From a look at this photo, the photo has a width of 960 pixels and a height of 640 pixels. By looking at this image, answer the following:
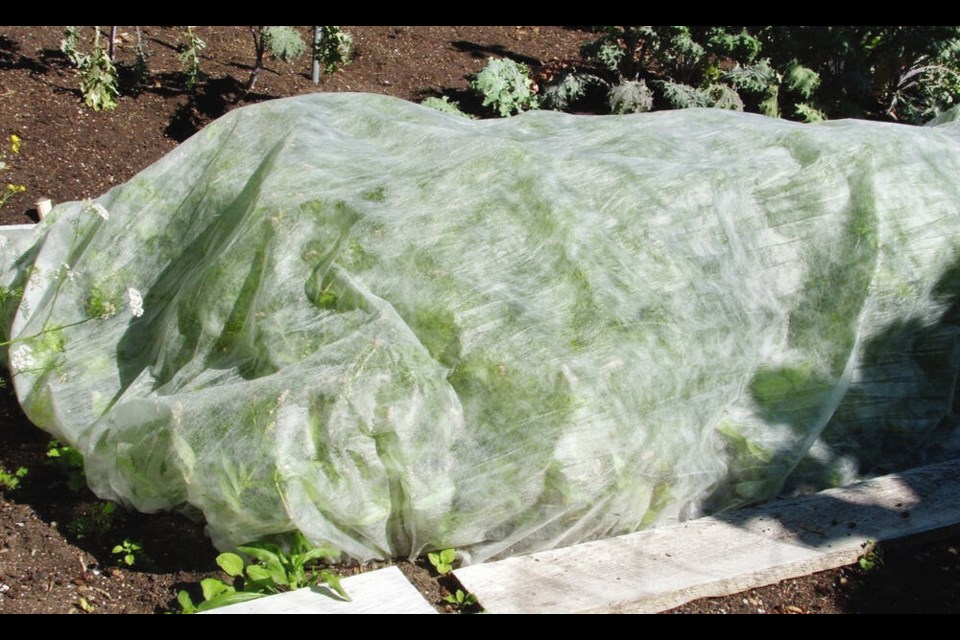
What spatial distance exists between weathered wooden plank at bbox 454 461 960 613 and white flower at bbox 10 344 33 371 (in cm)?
172

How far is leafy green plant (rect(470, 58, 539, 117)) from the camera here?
746 cm

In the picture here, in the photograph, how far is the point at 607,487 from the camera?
3242 mm

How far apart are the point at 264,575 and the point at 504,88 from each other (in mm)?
5207

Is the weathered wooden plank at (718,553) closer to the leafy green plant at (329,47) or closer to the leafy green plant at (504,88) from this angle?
the leafy green plant at (504,88)

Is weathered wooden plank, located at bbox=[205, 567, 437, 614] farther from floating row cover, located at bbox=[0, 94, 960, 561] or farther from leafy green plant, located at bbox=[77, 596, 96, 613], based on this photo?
leafy green plant, located at bbox=[77, 596, 96, 613]

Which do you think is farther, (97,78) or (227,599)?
(97,78)

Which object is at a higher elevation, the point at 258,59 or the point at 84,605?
the point at 258,59

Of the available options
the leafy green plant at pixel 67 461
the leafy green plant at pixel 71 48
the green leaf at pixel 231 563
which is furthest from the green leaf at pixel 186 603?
the leafy green plant at pixel 71 48

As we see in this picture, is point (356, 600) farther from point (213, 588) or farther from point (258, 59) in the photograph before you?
point (258, 59)

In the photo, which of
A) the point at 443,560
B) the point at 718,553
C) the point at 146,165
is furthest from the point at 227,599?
the point at 146,165

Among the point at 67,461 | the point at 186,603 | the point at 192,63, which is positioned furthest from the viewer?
the point at 192,63

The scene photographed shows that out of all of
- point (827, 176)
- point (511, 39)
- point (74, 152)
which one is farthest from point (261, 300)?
point (511, 39)

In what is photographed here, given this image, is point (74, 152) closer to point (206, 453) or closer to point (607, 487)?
point (206, 453)

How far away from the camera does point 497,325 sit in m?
3.26
